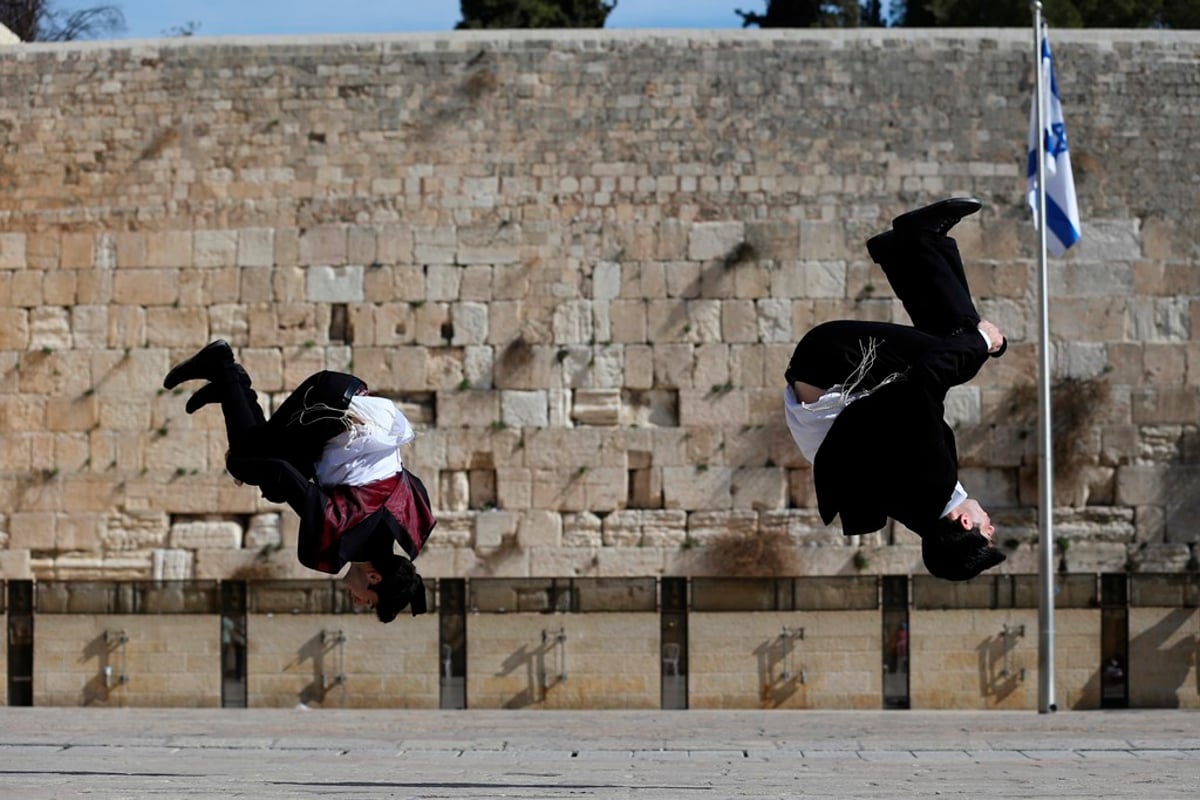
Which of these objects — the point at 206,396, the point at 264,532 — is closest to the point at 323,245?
the point at 264,532

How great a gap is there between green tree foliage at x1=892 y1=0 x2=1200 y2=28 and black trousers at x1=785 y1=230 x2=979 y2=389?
18.7 meters

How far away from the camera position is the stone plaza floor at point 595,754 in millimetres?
7926

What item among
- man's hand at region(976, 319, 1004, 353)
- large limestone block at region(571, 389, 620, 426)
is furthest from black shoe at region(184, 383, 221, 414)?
large limestone block at region(571, 389, 620, 426)

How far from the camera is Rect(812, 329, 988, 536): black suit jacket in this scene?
222 inches

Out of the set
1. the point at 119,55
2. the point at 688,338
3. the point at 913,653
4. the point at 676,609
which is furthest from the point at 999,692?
the point at 119,55

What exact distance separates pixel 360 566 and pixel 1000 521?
34.7 feet

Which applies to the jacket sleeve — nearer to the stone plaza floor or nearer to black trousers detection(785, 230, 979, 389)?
black trousers detection(785, 230, 979, 389)

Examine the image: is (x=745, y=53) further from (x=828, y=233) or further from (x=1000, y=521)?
(x=1000, y=521)

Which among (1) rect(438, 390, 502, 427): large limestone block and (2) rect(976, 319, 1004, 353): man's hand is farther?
(1) rect(438, 390, 502, 427): large limestone block

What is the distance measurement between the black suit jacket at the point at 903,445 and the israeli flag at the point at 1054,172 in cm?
950

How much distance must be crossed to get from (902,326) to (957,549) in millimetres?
666

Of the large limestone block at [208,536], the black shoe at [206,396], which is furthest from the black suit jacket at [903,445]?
the large limestone block at [208,536]

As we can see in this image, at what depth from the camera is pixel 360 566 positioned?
6.26 m

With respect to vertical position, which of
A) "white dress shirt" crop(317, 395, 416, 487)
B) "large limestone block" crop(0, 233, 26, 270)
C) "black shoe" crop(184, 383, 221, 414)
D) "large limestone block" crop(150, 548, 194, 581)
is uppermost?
"large limestone block" crop(0, 233, 26, 270)
